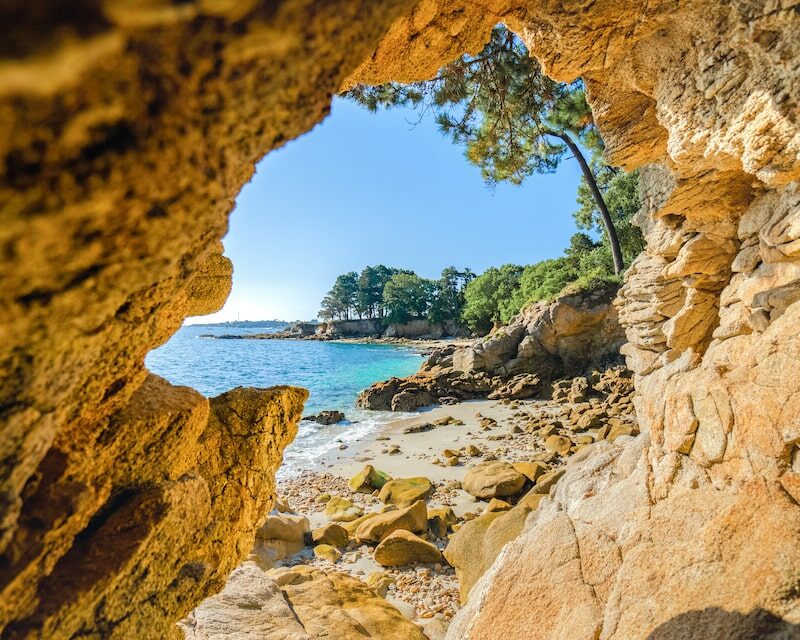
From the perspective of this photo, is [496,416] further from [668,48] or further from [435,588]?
[668,48]

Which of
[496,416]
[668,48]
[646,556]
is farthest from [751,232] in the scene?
[496,416]

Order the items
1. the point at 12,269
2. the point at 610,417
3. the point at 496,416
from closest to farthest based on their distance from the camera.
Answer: the point at 12,269 → the point at 610,417 → the point at 496,416

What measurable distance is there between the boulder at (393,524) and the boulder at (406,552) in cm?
54

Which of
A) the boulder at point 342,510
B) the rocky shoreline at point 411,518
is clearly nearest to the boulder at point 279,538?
the rocky shoreline at point 411,518

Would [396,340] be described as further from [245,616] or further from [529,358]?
[245,616]

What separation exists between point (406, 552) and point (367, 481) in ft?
12.2

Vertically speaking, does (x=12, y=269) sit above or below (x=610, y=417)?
below

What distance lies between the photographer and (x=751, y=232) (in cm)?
586

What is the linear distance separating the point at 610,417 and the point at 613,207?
51.3ft

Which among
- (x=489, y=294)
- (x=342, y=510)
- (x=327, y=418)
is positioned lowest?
(x=342, y=510)

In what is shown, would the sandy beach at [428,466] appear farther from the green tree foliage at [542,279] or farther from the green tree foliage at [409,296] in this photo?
the green tree foliage at [409,296]

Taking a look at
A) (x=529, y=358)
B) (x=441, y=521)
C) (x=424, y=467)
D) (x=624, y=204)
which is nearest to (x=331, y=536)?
(x=441, y=521)

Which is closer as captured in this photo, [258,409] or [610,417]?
[258,409]

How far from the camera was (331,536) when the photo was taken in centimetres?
760
